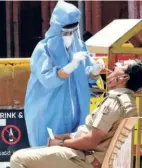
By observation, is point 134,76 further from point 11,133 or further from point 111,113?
point 11,133

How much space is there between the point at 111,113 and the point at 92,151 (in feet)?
0.98

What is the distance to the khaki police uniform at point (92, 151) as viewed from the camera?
406cm

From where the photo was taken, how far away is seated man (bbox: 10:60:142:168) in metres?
4.07

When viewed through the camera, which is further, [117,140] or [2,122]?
[2,122]

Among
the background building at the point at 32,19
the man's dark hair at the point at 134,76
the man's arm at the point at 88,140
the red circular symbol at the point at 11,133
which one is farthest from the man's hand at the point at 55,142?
the background building at the point at 32,19

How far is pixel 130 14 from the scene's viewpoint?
11438 mm

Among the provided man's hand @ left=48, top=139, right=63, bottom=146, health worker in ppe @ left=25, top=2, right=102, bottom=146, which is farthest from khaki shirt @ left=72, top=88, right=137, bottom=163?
health worker in ppe @ left=25, top=2, right=102, bottom=146

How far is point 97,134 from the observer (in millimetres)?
4059

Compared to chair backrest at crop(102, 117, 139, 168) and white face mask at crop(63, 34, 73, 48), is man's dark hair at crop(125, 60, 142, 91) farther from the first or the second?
white face mask at crop(63, 34, 73, 48)

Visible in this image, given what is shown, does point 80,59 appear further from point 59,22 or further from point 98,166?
point 98,166

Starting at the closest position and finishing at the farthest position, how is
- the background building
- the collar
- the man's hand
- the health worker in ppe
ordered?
the collar, the man's hand, the health worker in ppe, the background building

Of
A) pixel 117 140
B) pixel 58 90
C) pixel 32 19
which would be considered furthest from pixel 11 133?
pixel 32 19

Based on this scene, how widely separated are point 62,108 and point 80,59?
0.42 m

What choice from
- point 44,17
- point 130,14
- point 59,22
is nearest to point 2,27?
point 44,17
